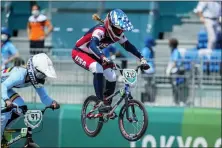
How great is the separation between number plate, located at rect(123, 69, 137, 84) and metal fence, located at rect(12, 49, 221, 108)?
5361mm

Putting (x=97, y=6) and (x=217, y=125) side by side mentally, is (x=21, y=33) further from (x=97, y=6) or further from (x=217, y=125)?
(x=217, y=125)

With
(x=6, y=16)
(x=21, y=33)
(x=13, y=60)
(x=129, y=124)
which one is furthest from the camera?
(x=21, y=33)

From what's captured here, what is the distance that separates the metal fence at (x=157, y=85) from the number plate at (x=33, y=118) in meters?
3.76

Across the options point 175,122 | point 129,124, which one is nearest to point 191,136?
point 175,122

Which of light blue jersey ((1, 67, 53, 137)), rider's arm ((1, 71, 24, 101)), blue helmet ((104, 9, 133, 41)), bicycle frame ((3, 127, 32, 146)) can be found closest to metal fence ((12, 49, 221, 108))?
bicycle frame ((3, 127, 32, 146))

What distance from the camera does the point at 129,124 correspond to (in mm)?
12328

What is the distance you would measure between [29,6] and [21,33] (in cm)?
103

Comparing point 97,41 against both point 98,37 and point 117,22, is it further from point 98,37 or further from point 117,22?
point 117,22

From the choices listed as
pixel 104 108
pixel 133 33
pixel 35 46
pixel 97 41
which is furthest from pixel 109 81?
pixel 35 46

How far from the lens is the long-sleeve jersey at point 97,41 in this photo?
11719 millimetres

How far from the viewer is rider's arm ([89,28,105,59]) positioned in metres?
11.7

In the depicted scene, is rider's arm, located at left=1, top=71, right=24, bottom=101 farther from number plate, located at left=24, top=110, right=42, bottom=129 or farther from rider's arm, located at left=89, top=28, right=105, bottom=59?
rider's arm, located at left=89, top=28, right=105, bottom=59

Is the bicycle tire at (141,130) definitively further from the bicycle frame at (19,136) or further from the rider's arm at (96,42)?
the bicycle frame at (19,136)

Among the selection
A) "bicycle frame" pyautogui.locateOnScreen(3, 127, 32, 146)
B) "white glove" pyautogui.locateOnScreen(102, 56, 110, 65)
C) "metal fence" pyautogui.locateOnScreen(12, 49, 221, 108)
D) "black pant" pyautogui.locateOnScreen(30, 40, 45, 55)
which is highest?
"black pant" pyautogui.locateOnScreen(30, 40, 45, 55)
